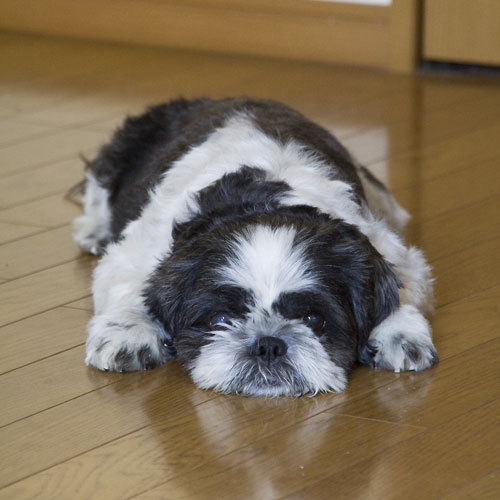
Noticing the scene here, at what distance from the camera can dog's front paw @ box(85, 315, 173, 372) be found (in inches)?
123

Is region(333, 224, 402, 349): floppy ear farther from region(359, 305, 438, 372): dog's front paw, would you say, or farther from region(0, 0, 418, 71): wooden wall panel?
region(0, 0, 418, 71): wooden wall panel

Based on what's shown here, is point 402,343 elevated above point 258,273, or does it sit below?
below

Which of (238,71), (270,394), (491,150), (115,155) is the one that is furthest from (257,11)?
(270,394)

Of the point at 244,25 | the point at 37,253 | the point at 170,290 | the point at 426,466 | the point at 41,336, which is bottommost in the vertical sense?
the point at 244,25

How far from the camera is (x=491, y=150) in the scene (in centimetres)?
512

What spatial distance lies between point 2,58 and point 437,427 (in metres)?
5.63

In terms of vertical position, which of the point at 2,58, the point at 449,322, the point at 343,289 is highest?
the point at 343,289

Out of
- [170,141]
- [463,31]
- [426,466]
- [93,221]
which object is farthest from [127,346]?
[463,31]

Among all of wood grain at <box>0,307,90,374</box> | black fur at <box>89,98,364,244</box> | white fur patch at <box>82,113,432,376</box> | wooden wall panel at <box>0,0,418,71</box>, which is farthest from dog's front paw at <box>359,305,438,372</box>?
wooden wall panel at <box>0,0,418,71</box>

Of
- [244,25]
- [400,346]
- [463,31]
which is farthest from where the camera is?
[244,25]

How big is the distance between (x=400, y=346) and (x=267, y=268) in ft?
1.62

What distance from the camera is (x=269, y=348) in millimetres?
2822

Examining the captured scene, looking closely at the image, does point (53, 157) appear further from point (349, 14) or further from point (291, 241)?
point (291, 241)

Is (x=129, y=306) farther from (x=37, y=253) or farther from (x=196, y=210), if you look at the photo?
(x=37, y=253)
